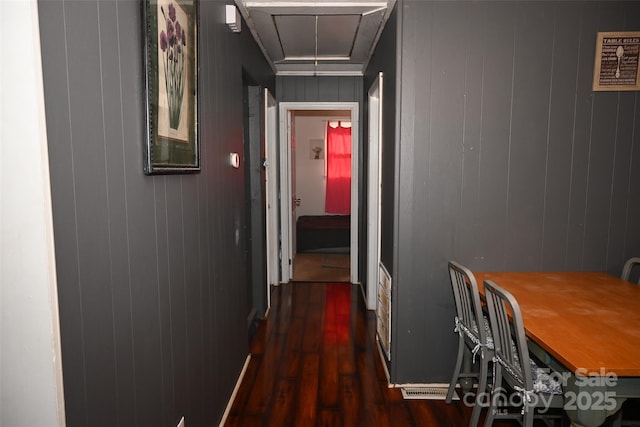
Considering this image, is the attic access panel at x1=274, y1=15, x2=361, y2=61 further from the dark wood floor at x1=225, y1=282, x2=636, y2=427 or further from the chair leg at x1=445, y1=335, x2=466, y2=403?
the dark wood floor at x1=225, y1=282, x2=636, y2=427

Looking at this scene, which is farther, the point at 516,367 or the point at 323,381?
the point at 323,381

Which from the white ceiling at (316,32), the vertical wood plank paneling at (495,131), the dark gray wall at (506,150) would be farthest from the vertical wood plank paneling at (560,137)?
the white ceiling at (316,32)

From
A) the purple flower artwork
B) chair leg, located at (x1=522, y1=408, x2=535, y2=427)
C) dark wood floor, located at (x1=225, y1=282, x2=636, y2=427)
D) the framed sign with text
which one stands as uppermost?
the framed sign with text

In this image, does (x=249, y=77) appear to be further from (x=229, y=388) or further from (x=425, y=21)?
(x=229, y=388)

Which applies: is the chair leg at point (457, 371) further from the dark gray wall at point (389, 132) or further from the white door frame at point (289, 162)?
the white door frame at point (289, 162)

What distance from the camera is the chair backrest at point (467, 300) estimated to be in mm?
2162

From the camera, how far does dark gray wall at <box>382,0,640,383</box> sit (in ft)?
8.55

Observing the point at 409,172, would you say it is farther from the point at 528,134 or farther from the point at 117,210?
the point at 117,210

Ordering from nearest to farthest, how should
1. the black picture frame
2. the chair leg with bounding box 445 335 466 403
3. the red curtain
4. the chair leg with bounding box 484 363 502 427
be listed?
the black picture frame → the chair leg with bounding box 484 363 502 427 → the chair leg with bounding box 445 335 466 403 → the red curtain

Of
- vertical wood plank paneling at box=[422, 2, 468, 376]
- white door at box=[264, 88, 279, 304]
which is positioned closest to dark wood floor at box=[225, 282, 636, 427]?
vertical wood plank paneling at box=[422, 2, 468, 376]

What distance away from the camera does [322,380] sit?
290 cm

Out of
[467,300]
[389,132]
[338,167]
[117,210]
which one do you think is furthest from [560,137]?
[338,167]

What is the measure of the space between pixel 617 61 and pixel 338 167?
605cm

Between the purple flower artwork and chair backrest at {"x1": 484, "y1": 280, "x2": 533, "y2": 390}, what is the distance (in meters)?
1.53
